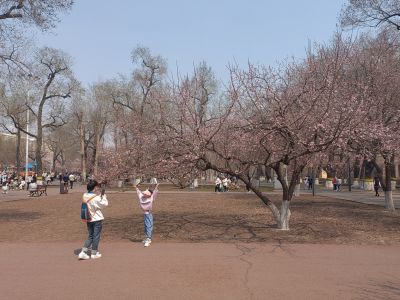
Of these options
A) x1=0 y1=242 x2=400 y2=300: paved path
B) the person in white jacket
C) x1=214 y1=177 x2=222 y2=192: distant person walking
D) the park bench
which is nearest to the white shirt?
the person in white jacket

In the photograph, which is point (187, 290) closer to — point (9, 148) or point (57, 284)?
point (57, 284)

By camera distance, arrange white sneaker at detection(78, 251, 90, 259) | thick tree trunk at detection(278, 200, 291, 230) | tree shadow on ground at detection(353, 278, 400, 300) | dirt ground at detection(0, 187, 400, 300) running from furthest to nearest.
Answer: thick tree trunk at detection(278, 200, 291, 230), white sneaker at detection(78, 251, 90, 259), dirt ground at detection(0, 187, 400, 300), tree shadow on ground at detection(353, 278, 400, 300)

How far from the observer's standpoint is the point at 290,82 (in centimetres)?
1470

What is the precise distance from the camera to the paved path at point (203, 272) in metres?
6.94

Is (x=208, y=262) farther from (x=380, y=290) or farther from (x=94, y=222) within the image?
(x=380, y=290)

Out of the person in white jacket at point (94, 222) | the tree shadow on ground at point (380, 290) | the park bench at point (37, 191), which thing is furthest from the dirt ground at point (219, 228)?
the park bench at point (37, 191)

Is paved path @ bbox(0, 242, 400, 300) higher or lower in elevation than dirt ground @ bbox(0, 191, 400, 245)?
lower

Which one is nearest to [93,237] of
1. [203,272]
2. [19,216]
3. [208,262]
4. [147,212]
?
[147,212]

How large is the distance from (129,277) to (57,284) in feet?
3.72

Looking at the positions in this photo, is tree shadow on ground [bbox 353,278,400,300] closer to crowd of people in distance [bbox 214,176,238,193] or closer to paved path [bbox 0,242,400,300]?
paved path [bbox 0,242,400,300]

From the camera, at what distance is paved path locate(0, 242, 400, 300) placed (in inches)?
273

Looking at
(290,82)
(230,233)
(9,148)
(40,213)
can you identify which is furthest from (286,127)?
(9,148)

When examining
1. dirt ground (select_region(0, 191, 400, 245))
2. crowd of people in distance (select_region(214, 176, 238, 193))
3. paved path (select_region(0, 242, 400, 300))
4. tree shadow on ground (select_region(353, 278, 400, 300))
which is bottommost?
tree shadow on ground (select_region(353, 278, 400, 300))

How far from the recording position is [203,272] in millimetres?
8297
